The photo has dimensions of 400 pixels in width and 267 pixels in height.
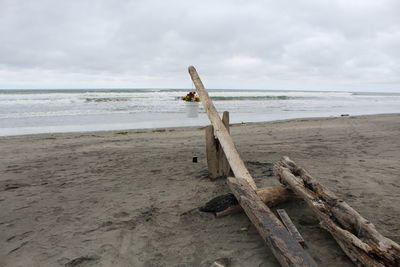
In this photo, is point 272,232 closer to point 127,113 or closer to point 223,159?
point 223,159

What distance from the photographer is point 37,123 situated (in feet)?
47.6

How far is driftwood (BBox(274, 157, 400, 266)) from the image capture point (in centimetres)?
222

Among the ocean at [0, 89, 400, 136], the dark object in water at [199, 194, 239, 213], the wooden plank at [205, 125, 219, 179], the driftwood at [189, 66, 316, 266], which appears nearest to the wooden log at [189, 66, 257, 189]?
A: the driftwood at [189, 66, 316, 266]

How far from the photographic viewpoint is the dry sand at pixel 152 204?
9.44ft

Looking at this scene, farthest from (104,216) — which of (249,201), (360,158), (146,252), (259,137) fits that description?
(259,137)

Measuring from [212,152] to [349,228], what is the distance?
252 centimetres

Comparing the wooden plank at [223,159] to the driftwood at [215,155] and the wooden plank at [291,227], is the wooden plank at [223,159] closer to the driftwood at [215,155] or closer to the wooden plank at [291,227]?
the driftwood at [215,155]

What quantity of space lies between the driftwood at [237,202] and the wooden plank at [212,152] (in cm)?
115

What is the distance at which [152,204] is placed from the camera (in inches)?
159

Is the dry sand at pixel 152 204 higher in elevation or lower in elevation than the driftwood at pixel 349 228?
lower

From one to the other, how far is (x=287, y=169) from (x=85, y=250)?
8.82 ft

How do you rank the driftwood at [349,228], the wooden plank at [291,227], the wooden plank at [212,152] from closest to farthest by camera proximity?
1. the driftwood at [349,228]
2. the wooden plank at [291,227]
3. the wooden plank at [212,152]

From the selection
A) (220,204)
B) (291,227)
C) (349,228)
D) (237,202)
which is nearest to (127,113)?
(220,204)

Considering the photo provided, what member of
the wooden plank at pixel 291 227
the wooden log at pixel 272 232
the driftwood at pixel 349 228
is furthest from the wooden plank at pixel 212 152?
the wooden plank at pixel 291 227
